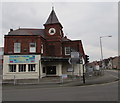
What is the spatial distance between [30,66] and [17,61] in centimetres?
252

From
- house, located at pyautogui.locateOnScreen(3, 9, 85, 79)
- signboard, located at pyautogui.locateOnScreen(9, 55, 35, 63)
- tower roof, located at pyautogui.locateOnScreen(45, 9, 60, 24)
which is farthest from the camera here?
tower roof, located at pyautogui.locateOnScreen(45, 9, 60, 24)

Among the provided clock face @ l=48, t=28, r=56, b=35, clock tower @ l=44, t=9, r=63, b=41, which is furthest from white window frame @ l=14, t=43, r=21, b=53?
clock face @ l=48, t=28, r=56, b=35

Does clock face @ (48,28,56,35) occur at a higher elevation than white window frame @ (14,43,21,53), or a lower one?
higher

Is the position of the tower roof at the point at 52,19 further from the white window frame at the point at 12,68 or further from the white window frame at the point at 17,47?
the white window frame at the point at 12,68

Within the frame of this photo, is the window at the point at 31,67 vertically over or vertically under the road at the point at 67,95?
over

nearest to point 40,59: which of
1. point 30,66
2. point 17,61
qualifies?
point 30,66

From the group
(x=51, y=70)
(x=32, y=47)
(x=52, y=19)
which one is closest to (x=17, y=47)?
(x=32, y=47)

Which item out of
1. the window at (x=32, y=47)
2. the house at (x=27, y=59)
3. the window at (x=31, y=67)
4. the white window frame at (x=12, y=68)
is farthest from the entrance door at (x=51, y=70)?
the white window frame at (x=12, y=68)

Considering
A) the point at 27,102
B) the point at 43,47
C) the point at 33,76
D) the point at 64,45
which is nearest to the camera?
the point at 27,102

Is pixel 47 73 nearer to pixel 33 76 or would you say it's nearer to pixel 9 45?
pixel 33 76

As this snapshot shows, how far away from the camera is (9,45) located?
26266 millimetres

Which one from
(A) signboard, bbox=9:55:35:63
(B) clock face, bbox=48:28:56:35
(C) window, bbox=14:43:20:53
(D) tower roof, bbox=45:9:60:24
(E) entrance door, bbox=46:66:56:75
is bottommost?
(E) entrance door, bbox=46:66:56:75

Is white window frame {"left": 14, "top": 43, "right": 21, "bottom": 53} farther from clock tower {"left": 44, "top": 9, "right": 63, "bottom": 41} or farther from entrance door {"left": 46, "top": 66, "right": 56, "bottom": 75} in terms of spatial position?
entrance door {"left": 46, "top": 66, "right": 56, "bottom": 75}

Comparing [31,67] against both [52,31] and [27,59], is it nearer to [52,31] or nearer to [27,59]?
[27,59]
